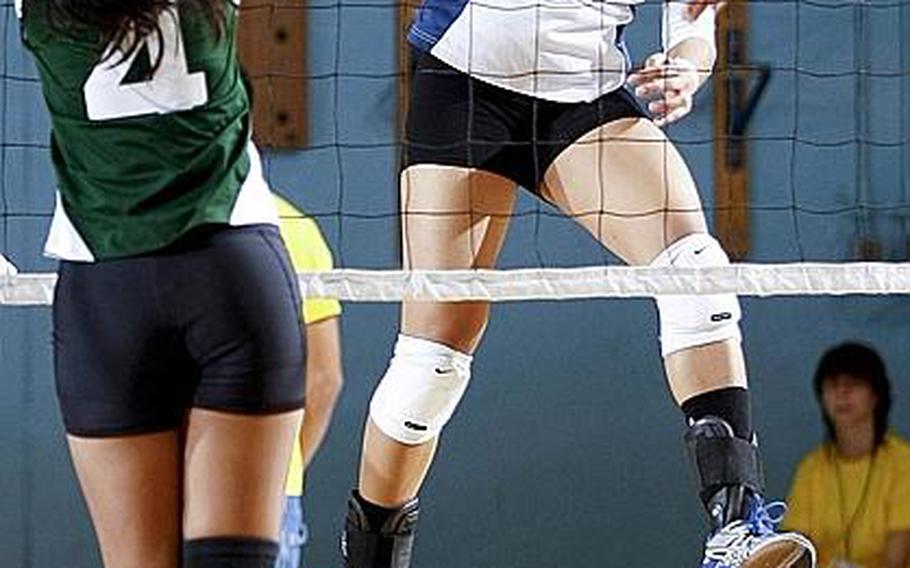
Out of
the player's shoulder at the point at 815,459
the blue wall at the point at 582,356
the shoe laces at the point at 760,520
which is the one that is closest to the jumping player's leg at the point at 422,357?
the shoe laces at the point at 760,520

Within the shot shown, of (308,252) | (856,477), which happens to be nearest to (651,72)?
(308,252)

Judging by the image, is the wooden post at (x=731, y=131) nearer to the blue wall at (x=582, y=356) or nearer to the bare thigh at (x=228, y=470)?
the blue wall at (x=582, y=356)

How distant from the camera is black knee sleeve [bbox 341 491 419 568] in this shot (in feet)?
11.3

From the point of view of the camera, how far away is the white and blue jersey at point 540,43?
10.7 ft

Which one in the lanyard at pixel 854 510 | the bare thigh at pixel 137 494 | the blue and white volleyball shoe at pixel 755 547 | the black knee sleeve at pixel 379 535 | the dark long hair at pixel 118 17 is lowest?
the lanyard at pixel 854 510

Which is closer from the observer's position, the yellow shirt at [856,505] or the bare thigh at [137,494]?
the bare thigh at [137,494]

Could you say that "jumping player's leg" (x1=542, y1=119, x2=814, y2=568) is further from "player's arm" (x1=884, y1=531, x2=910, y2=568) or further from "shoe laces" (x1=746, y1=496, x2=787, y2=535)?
"player's arm" (x1=884, y1=531, x2=910, y2=568)

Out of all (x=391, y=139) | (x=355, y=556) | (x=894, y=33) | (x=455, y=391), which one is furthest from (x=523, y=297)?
(x=894, y=33)

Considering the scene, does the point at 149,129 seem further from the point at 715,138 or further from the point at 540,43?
the point at 715,138

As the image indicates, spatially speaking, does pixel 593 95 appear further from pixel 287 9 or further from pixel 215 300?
pixel 287 9

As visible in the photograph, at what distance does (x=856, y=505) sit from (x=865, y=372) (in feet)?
0.82

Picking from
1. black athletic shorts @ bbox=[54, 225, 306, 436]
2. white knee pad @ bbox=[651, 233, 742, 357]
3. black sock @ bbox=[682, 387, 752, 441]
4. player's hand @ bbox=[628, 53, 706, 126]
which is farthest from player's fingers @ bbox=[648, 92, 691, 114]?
black athletic shorts @ bbox=[54, 225, 306, 436]

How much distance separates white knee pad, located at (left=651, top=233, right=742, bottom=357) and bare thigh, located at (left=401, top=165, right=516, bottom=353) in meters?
0.27

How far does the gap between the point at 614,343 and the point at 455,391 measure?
139 cm
